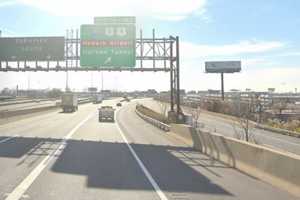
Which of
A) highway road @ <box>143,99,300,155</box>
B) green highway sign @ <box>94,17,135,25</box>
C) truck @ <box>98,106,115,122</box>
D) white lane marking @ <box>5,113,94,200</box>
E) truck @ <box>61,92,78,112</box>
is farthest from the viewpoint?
truck @ <box>61,92,78,112</box>

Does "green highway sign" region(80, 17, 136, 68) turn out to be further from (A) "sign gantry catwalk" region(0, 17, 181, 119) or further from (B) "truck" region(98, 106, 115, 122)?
(B) "truck" region(98, 106, 115, 122)

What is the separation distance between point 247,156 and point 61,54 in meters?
29.4

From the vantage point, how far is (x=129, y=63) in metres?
41.4

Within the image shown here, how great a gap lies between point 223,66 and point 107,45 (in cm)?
9432

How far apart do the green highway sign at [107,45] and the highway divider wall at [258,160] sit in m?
19.0

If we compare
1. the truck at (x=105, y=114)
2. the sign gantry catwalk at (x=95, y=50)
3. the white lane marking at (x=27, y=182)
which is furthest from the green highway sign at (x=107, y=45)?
the white lane marking at (x=27, y=182)

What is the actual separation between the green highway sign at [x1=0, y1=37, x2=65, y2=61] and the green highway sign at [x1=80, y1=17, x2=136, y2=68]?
7.94ft

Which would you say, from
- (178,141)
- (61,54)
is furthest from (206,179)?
(61,54)

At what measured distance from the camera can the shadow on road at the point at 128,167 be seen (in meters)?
13.0

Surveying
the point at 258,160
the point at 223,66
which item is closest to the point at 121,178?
the point at 258,160

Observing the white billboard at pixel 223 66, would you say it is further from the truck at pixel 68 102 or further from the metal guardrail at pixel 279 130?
the metal guardrail at pixel 279 130

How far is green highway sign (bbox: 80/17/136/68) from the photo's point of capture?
1612 inches

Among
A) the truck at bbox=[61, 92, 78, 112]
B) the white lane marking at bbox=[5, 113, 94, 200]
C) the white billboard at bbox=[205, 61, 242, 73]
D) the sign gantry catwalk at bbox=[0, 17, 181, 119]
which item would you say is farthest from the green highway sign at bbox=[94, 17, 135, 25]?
the white billboard at bbox=[205, 61, 242, 73]

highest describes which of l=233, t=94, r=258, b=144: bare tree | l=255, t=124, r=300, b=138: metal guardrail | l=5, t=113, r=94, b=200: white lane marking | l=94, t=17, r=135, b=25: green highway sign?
l=94, t=17, r=135, b=25: green highway sign
